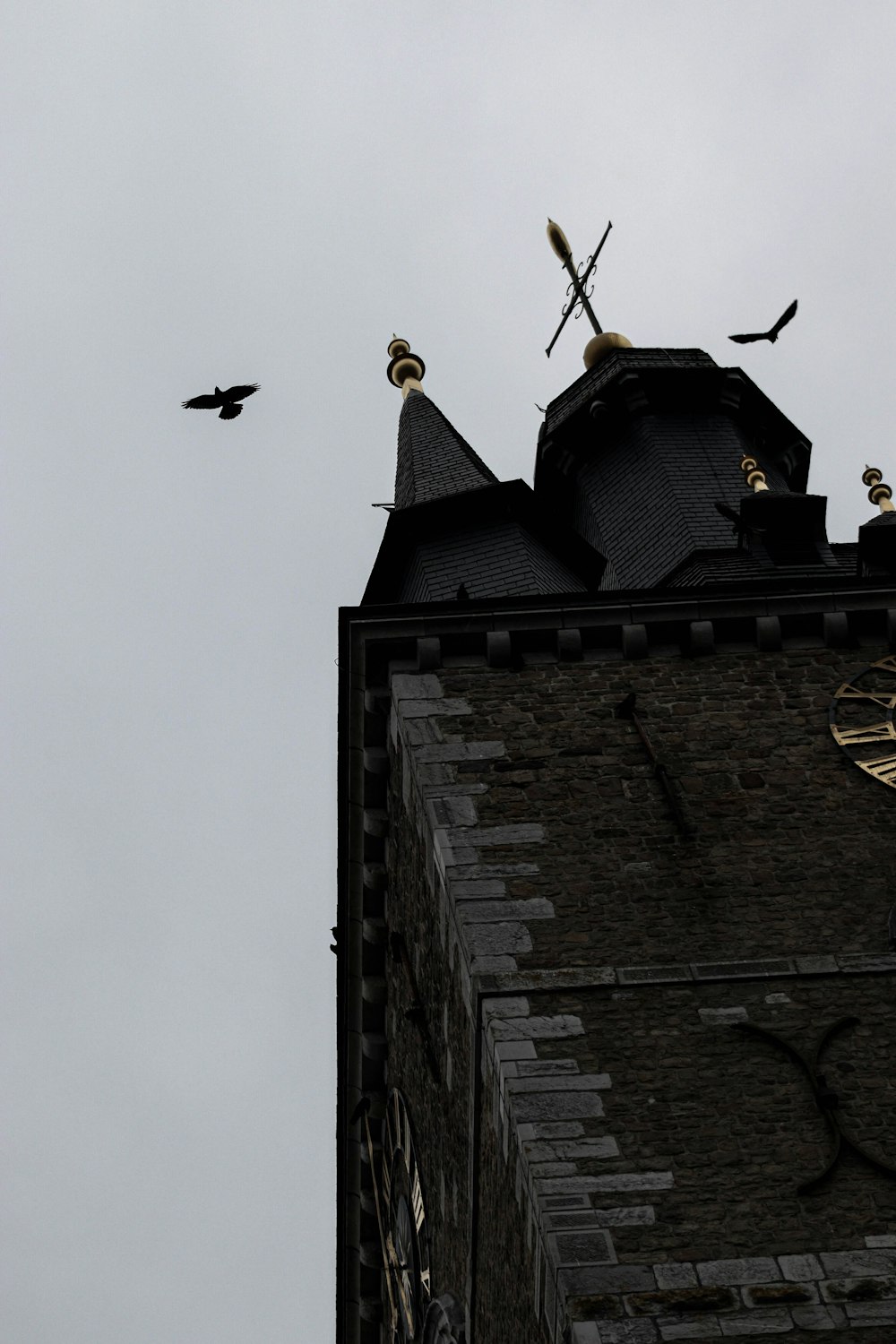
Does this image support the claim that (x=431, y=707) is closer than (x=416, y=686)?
Yes

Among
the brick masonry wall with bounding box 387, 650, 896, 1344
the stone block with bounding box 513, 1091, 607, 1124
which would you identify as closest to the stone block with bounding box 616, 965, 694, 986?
the brick masonry wall with bounding box 387, 650, 896, 1344

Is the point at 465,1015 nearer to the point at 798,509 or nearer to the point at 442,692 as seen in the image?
the point at 442,692

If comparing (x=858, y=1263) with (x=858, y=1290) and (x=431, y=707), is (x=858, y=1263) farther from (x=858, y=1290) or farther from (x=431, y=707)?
(x=431, y=707)

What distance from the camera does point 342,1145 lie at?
16.8m

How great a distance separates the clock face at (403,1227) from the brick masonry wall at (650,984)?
489 mm

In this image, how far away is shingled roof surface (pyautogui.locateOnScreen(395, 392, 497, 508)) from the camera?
19344mm

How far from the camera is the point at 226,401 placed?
15344 millimetres

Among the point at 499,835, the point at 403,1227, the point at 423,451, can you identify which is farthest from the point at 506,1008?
the point at 423,451

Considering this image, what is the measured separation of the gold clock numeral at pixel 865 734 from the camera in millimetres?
13484

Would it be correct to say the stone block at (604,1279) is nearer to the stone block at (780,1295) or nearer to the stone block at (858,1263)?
the stone block at (780,1295)

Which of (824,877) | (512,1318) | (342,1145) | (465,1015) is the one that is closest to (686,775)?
(824,877)

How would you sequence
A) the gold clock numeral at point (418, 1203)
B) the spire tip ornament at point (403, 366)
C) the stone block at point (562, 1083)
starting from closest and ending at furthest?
1. the stone block at point (562, 1083)
2. the gold clock numeral at point (418, 1203)
3. the spire tip ornament at point (403, 366)

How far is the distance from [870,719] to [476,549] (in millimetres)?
5036

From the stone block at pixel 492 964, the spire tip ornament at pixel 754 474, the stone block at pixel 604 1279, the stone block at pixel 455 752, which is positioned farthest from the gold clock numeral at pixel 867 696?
the spire tip ornament at pixel 754 474
